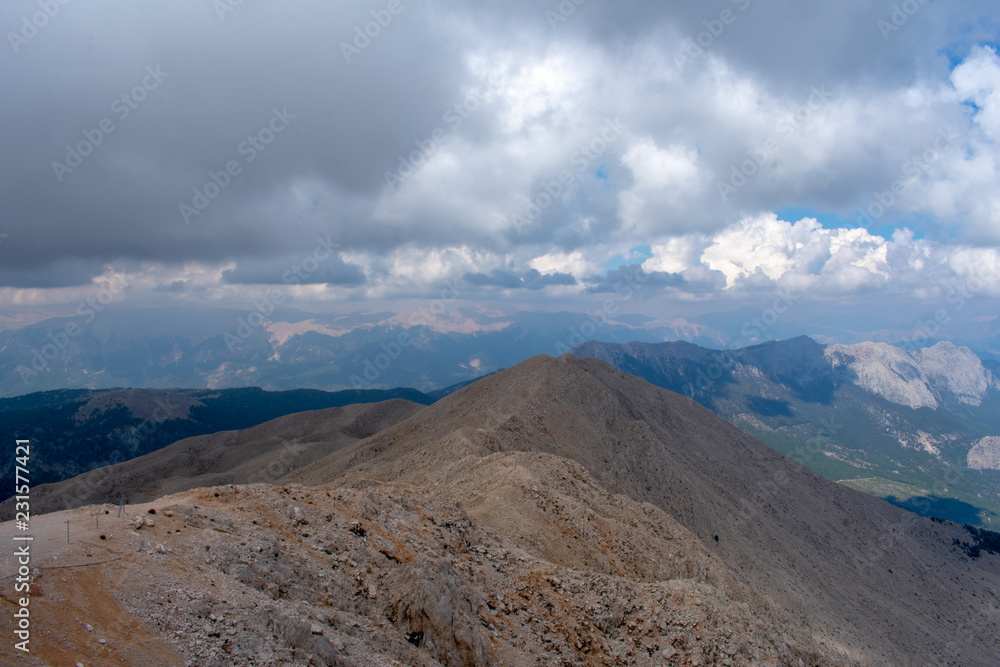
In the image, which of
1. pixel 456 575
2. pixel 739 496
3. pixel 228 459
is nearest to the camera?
pixel 456 575

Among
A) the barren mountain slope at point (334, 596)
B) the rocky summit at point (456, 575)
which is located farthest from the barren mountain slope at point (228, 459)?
the barren mountain slope at point (334, 596)

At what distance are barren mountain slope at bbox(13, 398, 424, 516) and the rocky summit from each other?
4034 cm

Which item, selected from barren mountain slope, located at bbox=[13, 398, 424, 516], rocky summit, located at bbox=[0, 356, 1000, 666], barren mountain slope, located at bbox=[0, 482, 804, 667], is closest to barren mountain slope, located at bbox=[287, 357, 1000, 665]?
rocky summit, located at bbox=[0, 356, 1000, 666]

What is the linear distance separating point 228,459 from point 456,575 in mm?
116466

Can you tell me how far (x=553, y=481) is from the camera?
40969 millimetres

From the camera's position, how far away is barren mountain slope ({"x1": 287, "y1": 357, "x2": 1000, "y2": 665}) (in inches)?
2347

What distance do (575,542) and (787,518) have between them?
78469mm

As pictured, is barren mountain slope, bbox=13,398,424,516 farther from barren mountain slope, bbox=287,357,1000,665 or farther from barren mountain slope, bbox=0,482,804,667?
barren mountain slope, bbox=0,482,804,667

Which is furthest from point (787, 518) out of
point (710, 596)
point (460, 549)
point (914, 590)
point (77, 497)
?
point (77, 497)

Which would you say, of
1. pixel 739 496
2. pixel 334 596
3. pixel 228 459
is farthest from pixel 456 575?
pixel 228 459

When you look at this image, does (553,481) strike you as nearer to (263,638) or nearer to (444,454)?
(444,454)

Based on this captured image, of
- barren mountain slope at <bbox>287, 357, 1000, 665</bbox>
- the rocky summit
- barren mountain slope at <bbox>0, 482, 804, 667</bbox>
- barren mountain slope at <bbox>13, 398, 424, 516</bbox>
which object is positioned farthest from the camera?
barren mountain slope at <bbox>13, 398, 424, 516</bbox>

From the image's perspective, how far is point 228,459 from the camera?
116062 mm

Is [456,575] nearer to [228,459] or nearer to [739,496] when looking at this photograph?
[739,496]
